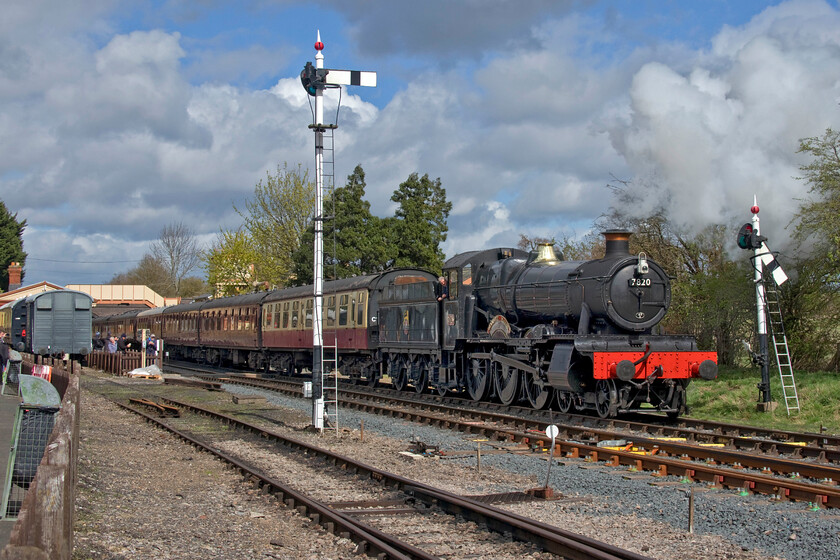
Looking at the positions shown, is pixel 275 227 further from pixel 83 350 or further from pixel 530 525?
pixel 530 525

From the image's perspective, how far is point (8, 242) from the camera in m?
88.4

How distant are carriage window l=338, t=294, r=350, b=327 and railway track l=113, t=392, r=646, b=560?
1327 centimetres

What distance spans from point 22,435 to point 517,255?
1233 centimetres

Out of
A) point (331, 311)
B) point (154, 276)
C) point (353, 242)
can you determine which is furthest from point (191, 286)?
point (331, 311)

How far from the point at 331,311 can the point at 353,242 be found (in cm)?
1724

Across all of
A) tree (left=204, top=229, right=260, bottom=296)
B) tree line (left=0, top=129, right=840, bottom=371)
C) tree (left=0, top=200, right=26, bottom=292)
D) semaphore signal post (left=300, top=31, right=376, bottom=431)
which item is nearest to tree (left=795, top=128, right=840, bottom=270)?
tree line (left=0, top=129, right=840, bottom=371)

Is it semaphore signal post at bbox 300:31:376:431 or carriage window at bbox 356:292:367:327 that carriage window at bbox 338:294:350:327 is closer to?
carriage window at bbox 356:292:367:327

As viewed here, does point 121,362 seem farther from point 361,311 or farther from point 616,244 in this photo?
point 616,244

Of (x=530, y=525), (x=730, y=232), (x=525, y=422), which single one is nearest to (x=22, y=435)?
(x=530, y=525)

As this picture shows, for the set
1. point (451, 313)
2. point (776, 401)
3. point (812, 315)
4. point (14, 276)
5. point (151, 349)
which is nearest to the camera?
point (776, 401)

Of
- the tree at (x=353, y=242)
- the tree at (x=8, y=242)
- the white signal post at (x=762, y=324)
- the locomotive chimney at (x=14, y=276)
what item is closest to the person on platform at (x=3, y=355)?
the white signal post at (x=762, y=324)

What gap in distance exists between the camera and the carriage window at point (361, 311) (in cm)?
2448

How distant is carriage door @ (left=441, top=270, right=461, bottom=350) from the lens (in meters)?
19.2

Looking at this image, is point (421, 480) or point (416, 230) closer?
point (421, 480)
